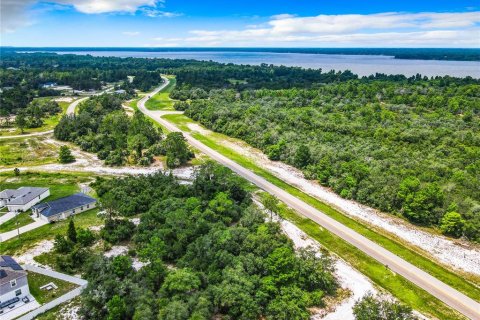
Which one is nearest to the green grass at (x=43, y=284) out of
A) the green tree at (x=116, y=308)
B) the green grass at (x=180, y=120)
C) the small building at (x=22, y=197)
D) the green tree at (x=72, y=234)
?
the green tree at (x=72, y=234)

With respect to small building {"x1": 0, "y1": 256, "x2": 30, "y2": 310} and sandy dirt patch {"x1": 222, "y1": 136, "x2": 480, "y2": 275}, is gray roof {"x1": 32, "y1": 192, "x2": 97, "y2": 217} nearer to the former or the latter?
small building {"x1": 0, "y1": 256, "x2": 30, "y2": 310}

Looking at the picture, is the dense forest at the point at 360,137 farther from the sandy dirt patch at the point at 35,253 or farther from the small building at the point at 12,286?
the small building at the point at 12,286

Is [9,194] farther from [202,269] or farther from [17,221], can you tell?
[202,269]

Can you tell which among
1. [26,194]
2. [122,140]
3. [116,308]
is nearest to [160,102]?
[122,140]

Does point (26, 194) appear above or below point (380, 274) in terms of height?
above

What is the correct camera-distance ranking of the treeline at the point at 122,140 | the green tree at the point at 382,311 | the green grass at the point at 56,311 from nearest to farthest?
the green tree at the point at 382,311
the green grass at the point at 56,311
the treeline at the point at 122,140

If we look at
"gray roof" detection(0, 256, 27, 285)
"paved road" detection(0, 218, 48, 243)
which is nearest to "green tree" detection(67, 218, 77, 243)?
"gray roof" detection(0, 256, 27, 285)
